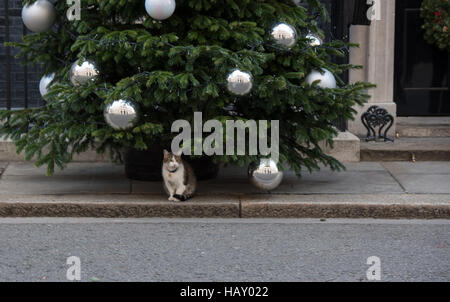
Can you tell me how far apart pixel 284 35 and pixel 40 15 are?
7.21ft

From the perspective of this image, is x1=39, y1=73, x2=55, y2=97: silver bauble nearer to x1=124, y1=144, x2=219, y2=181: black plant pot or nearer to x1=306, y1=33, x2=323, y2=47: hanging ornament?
x1=124, y1=144, x2=219, y2=181: black plant pot

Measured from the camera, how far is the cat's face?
6.98 m

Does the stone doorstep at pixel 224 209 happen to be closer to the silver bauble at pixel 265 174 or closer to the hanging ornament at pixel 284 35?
the silver bauble at pixel 265 174

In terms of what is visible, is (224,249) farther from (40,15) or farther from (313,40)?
(40,15)

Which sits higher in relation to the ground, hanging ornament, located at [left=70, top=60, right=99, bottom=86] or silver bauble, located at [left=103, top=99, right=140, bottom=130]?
hanging ornament, located at [left=70, top=60, right=99, bottom=86]

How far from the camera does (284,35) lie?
704cm

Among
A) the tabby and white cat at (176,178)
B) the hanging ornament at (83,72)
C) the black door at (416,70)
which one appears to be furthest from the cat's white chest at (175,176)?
the black door at (416,70)

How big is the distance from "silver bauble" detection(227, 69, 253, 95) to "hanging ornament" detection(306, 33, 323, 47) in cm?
92

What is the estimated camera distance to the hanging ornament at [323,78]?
7.18 meters

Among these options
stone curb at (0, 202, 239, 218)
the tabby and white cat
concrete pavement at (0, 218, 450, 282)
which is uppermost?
the tabby and white cat

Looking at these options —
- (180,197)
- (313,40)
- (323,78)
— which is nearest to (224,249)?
(180,197)

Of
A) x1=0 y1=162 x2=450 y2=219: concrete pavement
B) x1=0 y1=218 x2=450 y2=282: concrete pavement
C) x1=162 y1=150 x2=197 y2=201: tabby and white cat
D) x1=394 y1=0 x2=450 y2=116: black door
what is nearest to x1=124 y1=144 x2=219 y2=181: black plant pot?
x1=0 y1=162 x2=450 y2=219: concrete pavement
